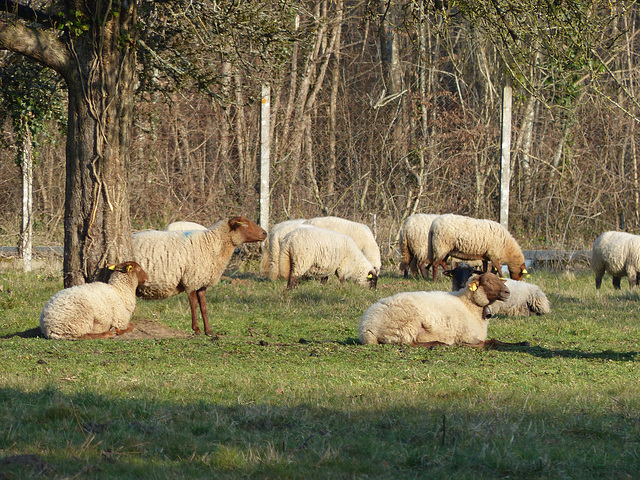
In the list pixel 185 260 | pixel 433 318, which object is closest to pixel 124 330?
pixel 185 260

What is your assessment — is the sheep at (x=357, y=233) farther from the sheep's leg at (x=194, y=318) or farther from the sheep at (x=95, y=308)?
the sheep at (x=95, y=308)

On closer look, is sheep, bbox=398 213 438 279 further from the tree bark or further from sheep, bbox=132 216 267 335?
the tree bark

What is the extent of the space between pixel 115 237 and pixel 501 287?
489 centimetres

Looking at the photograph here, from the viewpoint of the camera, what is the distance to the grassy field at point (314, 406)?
170 inches

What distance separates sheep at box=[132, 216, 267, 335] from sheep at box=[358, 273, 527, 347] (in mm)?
2459

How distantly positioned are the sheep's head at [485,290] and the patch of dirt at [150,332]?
360cm

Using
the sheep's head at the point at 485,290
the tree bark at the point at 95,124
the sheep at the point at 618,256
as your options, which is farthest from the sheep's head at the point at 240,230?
the sheep at the point at 618,256

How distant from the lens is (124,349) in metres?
8.27

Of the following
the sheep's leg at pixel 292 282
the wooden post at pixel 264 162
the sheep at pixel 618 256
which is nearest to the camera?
the sheep's leg at pixel 292 282

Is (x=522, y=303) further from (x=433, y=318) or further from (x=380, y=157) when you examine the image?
(x=380, y=157)

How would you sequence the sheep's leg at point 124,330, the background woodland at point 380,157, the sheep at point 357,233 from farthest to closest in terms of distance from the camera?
1. the background woodland at point 380,157
2. the sheep at point 357,233
3. the sheep's leg at point 124,330

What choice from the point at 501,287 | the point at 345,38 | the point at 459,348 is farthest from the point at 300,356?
the point at 345,38

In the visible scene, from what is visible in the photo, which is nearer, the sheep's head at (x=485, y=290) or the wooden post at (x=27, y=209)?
the sheep's head at (x=485, y=290)

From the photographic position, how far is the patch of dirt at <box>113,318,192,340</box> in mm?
9391
